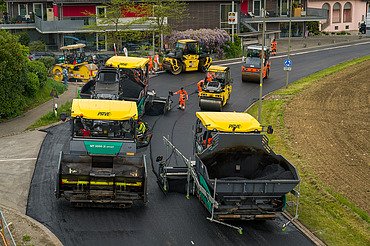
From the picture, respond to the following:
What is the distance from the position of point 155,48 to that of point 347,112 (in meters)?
26.7

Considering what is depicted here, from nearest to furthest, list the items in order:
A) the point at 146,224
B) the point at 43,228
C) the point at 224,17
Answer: the point at 43,228, the point at 146,224, the point at 224,17

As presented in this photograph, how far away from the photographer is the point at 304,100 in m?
39.4

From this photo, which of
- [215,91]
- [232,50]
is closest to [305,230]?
[215,91]

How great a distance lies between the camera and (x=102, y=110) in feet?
69.8

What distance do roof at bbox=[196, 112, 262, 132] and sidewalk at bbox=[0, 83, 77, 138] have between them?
1375 cm

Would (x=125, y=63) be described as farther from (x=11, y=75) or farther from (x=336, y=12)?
(x=336, y=12)

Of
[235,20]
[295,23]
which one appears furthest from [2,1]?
[295,23]

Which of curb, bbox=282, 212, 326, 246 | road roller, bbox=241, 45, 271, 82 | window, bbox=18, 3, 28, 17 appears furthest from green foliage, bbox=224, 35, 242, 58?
curb, bbox=282, 212, 326, 246

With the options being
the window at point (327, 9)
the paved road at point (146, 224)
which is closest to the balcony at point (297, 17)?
the window at point (327, 9)

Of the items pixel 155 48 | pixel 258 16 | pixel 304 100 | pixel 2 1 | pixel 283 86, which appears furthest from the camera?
pixel 258 16

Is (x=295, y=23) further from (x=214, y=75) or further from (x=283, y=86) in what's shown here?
(x=214, y=75)

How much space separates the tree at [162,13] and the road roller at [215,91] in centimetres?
1887

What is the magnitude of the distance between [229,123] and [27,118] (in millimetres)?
17361

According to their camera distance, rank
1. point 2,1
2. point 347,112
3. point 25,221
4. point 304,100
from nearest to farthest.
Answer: point 25,221
point 347,112
point 304,100
point 2,1
